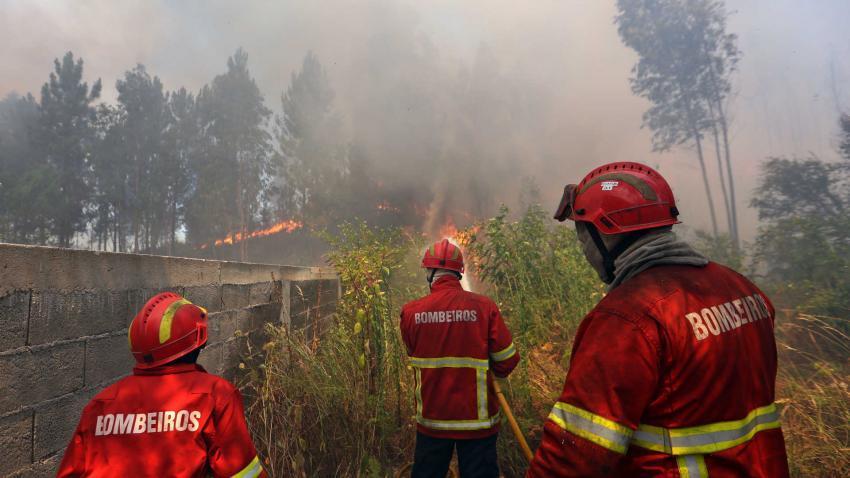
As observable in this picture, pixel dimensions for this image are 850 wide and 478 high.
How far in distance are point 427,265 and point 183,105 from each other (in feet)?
139

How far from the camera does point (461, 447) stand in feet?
9.52

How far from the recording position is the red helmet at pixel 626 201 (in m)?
1.48

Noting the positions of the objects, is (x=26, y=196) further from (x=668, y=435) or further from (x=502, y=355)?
(x=668, y=435)

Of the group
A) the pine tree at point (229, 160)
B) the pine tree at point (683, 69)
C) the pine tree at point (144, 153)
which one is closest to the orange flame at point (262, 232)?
the pine tree at point (229, 160)

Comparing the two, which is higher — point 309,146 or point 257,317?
point 309,146

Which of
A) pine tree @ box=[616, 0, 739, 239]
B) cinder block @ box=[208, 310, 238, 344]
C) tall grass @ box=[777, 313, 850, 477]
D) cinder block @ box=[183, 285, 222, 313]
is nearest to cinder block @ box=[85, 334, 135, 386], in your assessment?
cinder block @ box=[183, 285, 222, 313]

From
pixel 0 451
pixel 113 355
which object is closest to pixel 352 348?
→ pixel 113 355

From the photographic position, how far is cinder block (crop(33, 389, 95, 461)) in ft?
6.50

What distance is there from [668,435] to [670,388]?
132 mm

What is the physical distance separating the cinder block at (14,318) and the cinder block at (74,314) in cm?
4

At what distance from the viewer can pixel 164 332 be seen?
177 cm

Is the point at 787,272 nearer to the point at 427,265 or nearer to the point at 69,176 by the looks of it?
the point at 427,265

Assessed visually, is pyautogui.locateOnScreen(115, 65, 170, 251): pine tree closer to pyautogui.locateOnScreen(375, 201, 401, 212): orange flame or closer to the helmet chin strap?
pyautogui.locateOnScreen(375, 201, 401, 212): orange flame

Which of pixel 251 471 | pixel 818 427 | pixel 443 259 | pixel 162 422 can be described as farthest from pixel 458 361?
pixel 818 427
